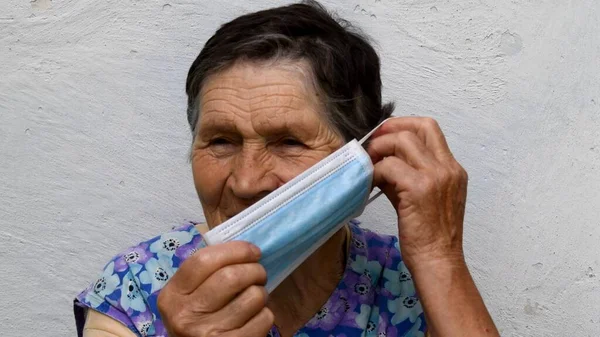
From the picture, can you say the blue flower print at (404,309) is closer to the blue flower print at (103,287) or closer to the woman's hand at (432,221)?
the woman's hand at (432,221)

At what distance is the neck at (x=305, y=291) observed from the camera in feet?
9.19

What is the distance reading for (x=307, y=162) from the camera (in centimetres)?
257

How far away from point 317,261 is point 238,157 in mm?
456

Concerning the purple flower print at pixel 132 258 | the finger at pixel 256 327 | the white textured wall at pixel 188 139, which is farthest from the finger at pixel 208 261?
the white textured wall at pixel 188 139

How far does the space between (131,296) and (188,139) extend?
2.91 feet

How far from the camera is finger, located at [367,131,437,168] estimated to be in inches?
99.1

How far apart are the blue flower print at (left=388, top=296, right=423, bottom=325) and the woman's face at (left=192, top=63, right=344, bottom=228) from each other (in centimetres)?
58

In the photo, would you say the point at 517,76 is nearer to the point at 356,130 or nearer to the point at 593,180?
the point at 593,180

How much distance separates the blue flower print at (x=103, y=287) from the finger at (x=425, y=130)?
2.94ft

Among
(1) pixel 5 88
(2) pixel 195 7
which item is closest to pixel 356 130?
(2) pixel 195 7

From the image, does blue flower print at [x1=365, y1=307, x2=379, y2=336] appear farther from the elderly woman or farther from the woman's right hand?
the woman's right hand

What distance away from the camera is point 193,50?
3.47m

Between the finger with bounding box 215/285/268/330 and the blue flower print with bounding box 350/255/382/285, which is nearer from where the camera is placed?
the finger with bounding box 215/285/268/330

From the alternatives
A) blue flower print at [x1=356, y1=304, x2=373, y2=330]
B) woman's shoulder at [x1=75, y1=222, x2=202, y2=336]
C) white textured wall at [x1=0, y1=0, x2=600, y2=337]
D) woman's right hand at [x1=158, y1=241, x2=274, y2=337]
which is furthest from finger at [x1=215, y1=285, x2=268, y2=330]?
white textured wall at [x1=0, y1=0, x2=600, y2=337]
